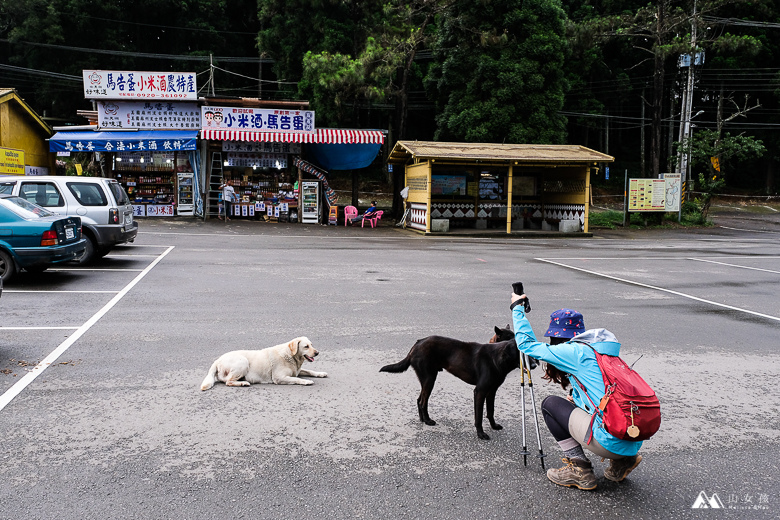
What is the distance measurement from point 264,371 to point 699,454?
150 inches

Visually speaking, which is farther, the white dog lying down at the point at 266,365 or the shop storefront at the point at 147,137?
the shop storefront at the point at 147,137

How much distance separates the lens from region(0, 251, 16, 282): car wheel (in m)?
10.6

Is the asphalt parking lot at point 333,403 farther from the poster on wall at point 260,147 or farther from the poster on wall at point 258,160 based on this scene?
the poster on wall at point 258,160

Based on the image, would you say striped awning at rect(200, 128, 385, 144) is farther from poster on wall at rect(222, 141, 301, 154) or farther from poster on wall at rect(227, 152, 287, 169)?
poster on wall at rect(227, 152, 287, 169)

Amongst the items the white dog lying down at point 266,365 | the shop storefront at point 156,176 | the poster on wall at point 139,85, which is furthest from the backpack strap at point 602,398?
the poster on wall at point 139,85

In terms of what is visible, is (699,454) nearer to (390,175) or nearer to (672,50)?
(672,50)

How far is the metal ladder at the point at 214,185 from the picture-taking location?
2686 centimetres

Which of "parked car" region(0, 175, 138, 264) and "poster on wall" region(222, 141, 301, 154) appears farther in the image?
"poster on wall" region(222, 141, 301, 154)

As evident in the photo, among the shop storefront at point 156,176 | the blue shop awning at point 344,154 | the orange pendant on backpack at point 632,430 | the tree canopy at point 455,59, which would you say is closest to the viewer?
the orange pendant on backpack at point 632,430

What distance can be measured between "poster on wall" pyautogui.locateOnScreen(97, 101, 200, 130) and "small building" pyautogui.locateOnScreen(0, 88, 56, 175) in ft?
11.6

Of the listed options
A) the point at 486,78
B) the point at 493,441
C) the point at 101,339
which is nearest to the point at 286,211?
the point at 486,78

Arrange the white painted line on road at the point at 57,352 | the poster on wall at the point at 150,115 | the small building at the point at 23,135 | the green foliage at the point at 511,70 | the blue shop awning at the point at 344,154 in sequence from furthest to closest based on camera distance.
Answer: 1. the green foliage at the point at 511,70
2. the blue shop awning at the point at 344,154
3. the poster on wall at the point at 150,115
4. the small building at the point at 23,135
5. the white painted line on road at the point at 57,352

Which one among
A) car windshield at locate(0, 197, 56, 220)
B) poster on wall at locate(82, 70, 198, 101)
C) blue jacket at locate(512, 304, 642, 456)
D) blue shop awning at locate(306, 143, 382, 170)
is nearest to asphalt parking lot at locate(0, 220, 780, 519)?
blue jacket at locate(512, 304, 642, 456)
